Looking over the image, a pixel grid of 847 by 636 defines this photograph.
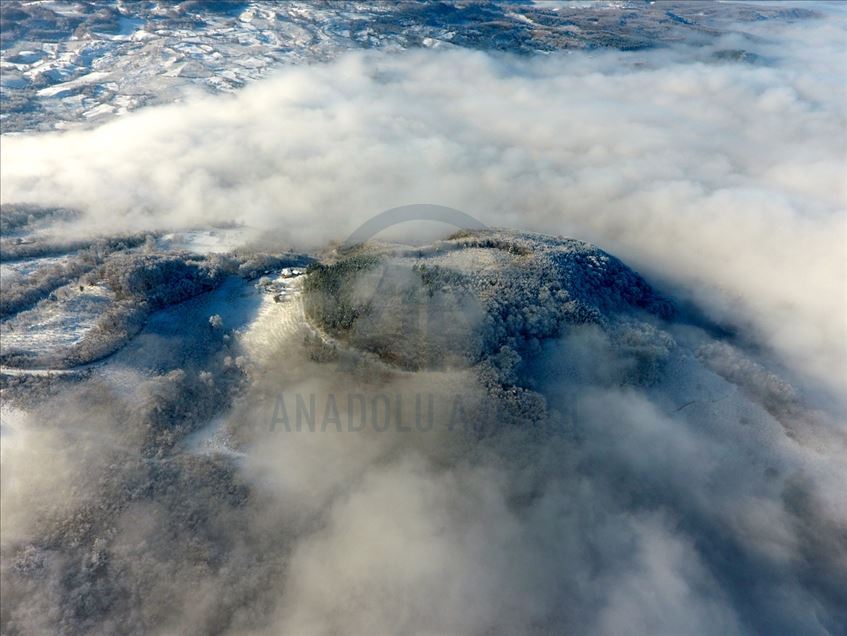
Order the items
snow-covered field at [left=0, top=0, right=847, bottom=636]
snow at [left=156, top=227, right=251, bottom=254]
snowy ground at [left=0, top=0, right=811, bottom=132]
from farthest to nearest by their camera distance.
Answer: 1. snowy ground at [left=0, top=0, right=811, bottom=132]
2. snow at [left=156, top=227, right=251, bottom=254]
3. snow-covered field at [left=0, top=0, right=847, bottom=636]

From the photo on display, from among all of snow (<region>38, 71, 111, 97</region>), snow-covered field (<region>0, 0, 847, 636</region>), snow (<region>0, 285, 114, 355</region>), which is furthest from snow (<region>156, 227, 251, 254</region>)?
snow (<region>38, 71, 111, 97</region>)

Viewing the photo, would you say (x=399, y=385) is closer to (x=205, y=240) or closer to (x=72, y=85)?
(x=205, y=240)

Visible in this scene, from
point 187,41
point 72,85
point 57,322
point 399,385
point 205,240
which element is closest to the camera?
point 399,385

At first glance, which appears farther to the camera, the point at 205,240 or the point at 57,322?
the point at 205,240

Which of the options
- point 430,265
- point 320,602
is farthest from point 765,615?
point 430,265

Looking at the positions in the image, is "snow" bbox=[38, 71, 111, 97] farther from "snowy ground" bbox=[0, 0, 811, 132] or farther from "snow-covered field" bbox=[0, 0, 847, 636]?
"snow-covered field" bbox=[0, 0, 847, 636]

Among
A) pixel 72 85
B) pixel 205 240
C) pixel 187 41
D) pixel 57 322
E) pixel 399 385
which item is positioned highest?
pixel 187 41

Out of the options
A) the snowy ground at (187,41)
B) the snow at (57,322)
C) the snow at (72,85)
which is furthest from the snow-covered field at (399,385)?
the snowy ground at (187,41)

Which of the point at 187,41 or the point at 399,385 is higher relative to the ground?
the point at 187,41

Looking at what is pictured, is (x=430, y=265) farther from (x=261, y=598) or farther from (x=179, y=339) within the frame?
(x=261, y=598)

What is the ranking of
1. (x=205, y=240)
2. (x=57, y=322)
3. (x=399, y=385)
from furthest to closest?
1. (x=205, y=240)
2. (x=57, y=322)
3. (x=399, y=385)

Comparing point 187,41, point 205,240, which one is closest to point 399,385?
→ point 205,240
